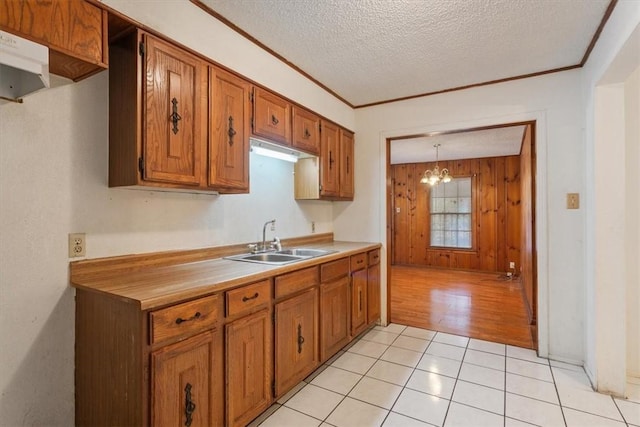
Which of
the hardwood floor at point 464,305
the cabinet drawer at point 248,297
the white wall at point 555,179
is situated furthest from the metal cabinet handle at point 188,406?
the white wall at point 555,179

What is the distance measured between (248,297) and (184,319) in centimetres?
40

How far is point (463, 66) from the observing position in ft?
8.70

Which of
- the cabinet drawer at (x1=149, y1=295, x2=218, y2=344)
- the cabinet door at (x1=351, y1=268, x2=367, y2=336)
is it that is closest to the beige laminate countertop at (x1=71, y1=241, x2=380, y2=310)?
the cabinet drawer at (x1=149, y1=295, x2=218, y2=344)

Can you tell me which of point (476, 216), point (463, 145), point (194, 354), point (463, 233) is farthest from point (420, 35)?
point (463, 233)

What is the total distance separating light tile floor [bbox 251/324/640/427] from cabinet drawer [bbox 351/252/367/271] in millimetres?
713

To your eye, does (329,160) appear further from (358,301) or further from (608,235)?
(608,235)

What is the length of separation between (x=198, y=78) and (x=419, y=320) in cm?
321

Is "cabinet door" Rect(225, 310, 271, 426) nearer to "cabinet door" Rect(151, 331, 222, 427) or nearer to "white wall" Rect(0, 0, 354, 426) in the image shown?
"cabinet door" Rect(151, 331, 222, 427)

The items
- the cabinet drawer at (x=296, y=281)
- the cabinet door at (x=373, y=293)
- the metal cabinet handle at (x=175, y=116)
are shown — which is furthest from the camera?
the cabinet door at (x=373, y=293)

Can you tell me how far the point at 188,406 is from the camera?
1393 mm

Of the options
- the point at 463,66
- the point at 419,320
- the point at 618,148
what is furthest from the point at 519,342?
the point at 463,66

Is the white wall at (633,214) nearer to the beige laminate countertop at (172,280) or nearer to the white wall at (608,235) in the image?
the white wall at (608,235)

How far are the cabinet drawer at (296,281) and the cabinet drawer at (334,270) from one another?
0.08 m

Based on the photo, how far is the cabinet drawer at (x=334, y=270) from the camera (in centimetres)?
239
